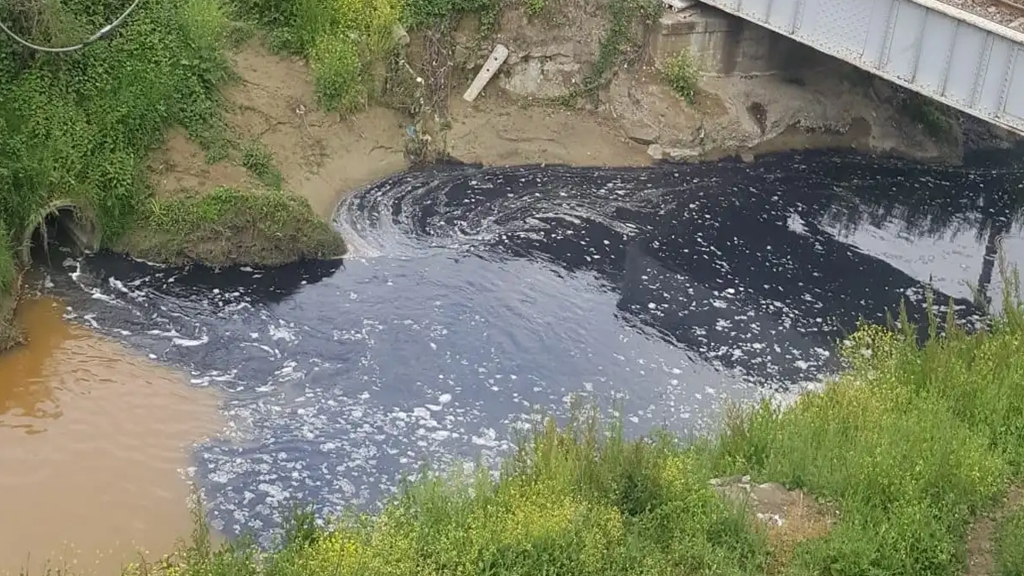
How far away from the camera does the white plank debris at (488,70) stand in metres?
24.8

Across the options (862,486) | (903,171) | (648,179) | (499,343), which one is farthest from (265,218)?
(903,171)

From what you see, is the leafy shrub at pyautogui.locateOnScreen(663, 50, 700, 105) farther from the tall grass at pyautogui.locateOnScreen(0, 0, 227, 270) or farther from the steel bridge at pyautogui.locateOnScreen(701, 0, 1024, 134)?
the tall grass at pyautogui.locateOnScreen(0, 0, 227, 270)

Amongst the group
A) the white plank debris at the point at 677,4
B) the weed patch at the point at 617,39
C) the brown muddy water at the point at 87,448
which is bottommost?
the brown muddy water at the point at 87,448

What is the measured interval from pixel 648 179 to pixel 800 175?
3.89 m

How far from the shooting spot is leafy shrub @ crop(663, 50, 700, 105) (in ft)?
83.6

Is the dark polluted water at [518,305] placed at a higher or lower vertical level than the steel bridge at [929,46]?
lower

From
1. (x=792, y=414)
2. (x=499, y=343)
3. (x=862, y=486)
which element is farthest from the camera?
(x=499, y=343)

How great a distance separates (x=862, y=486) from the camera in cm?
1190

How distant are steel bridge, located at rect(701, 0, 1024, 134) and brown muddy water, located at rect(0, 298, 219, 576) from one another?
48.1ft

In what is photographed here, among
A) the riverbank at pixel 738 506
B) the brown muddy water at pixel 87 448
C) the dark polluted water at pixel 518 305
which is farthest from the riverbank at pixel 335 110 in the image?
the riverbank at pixel 738 506

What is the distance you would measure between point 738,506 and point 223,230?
36.2 feet

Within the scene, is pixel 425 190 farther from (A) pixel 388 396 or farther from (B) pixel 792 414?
(B) pixel 792 414

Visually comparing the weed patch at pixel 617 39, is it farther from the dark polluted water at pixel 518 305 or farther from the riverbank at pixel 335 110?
the dark polluted water at pixel 518 305

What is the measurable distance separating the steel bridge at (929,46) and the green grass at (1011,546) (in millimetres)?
10789
